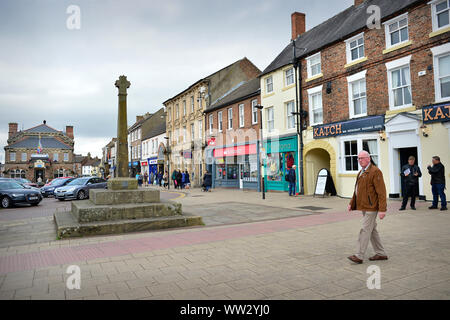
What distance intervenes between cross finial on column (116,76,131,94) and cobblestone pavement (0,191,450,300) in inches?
199

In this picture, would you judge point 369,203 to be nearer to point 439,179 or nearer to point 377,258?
point 377,258

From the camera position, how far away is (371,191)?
498cm

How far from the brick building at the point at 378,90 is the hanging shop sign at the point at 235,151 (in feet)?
18.6

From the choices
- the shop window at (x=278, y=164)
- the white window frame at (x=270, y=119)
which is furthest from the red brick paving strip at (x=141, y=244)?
the white window frame at (x=270, y=119)

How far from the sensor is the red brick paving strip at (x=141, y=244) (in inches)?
212

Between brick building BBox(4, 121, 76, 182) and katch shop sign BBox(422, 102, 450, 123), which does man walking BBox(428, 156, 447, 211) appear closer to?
katch shop sign BBox(422, 102, 450, 123)

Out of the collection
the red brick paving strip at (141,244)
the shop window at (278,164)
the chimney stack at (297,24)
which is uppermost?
the chimney stack at (297,24)

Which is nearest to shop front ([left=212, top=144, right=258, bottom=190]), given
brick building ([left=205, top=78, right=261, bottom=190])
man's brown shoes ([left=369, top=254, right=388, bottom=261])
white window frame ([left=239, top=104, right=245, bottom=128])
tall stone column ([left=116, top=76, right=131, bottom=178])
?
brick building ([left=205, top=78, right=261, bottom=190])

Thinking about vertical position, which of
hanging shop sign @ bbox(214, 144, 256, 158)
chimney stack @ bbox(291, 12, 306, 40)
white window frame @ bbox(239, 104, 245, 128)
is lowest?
hanging shop sign @ bbox(214, 144, 256, 158)

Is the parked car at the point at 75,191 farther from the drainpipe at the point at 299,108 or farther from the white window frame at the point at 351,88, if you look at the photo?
the white window frame at the point at 351,88

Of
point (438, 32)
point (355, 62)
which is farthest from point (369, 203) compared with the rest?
point (355, 62)

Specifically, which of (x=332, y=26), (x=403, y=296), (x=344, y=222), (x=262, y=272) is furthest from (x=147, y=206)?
(x=332, y=26)

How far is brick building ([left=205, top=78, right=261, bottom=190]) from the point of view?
2367 cm
